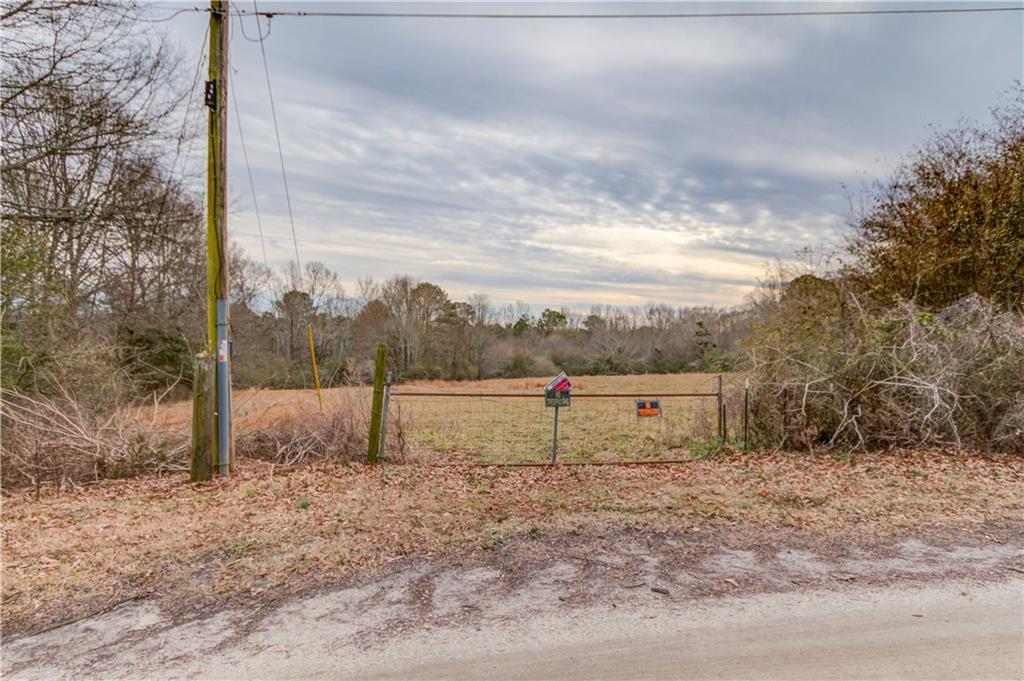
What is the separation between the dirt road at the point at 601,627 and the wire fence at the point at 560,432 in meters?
3.68

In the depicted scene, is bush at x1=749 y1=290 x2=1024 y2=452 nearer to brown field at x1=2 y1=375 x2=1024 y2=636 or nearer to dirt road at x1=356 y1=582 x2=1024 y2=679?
brown field at x1=2 y1=375 x2=1024 y2=636

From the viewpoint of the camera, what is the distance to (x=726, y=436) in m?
8.56

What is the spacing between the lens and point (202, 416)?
20.7 ft

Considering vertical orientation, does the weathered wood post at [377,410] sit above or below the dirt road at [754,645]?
above

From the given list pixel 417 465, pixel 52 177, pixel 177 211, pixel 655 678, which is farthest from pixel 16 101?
pixel 655 678

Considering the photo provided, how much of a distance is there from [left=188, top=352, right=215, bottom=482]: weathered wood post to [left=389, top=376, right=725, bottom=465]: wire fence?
2.34m

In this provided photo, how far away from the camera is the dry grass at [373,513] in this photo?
3850 mm

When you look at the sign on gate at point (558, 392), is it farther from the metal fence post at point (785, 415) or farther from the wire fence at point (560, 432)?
the metal fence post at point (785, 415)

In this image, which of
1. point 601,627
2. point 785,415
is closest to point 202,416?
point 601,627

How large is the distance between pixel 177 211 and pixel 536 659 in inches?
587

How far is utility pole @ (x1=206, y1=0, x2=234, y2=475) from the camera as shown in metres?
6.27

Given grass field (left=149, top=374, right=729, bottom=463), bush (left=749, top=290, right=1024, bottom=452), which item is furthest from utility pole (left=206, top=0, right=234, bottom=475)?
bush (left=749, top=290, right=1024, bottom=452)

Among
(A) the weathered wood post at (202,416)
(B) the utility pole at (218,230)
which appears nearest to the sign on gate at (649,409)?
(B) the utility pole at (218,230)

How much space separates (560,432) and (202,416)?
23.6 feet
